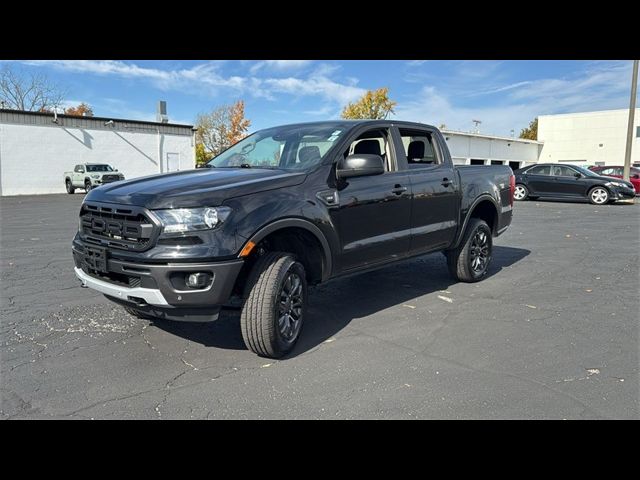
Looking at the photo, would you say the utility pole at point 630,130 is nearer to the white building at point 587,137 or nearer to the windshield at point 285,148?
the windshield at point 285,148

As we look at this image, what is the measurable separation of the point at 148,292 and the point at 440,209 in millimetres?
3412

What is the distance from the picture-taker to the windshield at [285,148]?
A: 4297 mm

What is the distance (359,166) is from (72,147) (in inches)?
1193

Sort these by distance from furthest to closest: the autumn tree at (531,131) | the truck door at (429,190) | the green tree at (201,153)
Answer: the autumn tree at (531,131)
the green tree at (201,153)
the truck door at (429,190)

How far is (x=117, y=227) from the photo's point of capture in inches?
135

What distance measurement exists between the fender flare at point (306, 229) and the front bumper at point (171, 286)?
A: 0.25 m

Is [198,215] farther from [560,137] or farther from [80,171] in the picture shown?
[560,137]

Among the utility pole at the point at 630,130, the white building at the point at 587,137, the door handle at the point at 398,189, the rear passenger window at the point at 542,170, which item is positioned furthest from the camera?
the white building at the point at 587,137

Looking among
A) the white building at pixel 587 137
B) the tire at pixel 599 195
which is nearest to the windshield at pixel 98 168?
the tire at pixel 599 195

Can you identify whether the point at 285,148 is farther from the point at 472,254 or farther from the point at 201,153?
the point at 201,153

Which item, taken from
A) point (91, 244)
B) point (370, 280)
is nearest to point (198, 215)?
point (91, 244)

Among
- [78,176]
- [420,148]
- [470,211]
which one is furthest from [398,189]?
[78,176]

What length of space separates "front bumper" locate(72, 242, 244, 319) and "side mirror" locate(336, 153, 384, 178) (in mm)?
1296
